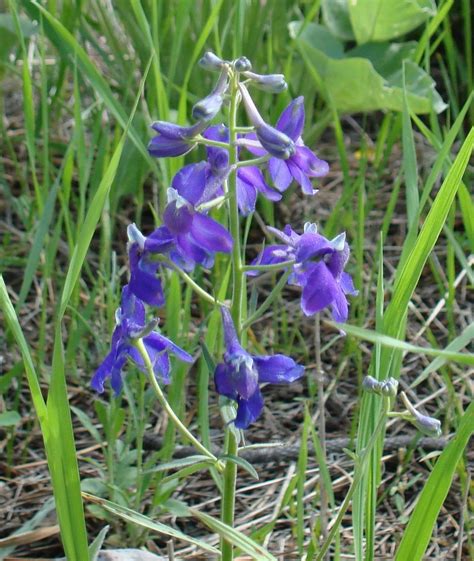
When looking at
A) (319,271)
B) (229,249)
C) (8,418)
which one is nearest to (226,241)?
(229,249)

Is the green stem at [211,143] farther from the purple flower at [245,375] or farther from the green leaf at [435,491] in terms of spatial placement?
the green leaf at [435,491]

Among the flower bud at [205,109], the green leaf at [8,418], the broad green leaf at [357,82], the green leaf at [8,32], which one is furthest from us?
the green leaf at [8,32]

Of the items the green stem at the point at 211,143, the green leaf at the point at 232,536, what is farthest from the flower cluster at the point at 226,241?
the green leaf at the point at 232,536

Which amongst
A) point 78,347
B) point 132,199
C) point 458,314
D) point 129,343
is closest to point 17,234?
point 132,199

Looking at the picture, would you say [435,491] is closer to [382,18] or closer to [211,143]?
[211,143]

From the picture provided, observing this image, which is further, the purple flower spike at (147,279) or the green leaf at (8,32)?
the green leaf at (8,32)

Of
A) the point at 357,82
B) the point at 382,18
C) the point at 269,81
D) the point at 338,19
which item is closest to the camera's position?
the point at 269,81
